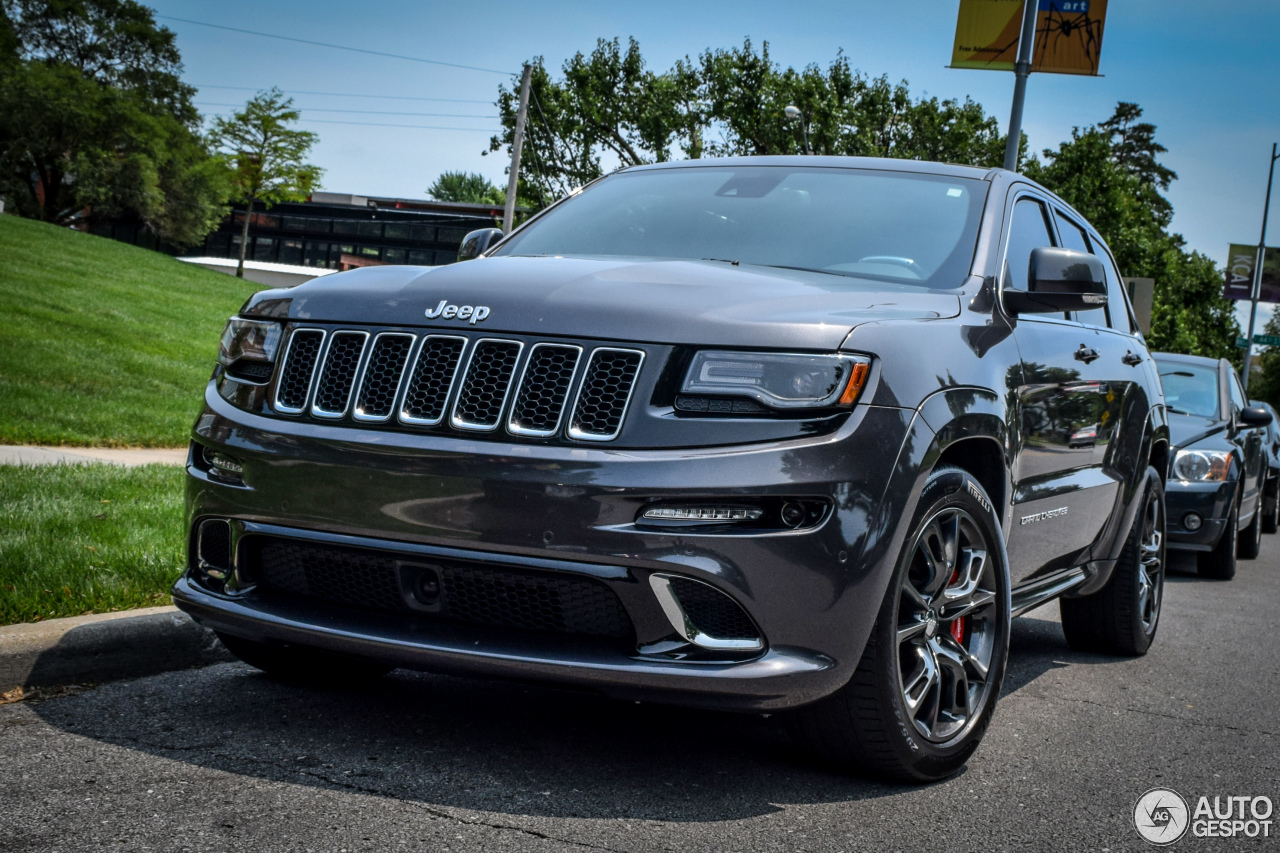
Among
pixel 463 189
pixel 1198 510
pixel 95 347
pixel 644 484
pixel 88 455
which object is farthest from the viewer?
pixel 463 189

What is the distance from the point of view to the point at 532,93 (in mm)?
42969

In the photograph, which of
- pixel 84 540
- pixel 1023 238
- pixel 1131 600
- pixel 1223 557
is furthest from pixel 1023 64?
pixel 84 540

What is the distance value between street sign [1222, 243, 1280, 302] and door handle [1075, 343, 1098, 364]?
41932 mm

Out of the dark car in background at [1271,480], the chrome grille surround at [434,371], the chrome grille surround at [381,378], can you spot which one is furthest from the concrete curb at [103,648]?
the dark car in background at [1271,480]

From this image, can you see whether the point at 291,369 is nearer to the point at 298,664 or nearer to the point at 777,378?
the point at 298,664

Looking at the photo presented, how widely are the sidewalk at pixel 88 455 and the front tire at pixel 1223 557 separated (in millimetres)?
7725

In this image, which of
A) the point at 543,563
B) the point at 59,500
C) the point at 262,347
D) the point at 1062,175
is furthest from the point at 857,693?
the point at 1062,175

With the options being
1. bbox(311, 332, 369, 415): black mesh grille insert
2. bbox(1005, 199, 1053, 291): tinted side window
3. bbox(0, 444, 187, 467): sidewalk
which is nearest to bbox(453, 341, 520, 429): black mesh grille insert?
bbox(311, 332, 369, 415): black mesh grille insert

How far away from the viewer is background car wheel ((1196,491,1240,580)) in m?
9.88

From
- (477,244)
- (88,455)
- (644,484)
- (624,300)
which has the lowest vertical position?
(88,455)

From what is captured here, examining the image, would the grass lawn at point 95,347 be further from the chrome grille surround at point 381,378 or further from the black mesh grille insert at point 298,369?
the chrome grille surround at point 381,378

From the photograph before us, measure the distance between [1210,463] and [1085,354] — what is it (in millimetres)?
5720

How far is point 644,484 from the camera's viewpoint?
2.92 meters

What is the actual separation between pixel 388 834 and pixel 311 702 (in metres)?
1.24
